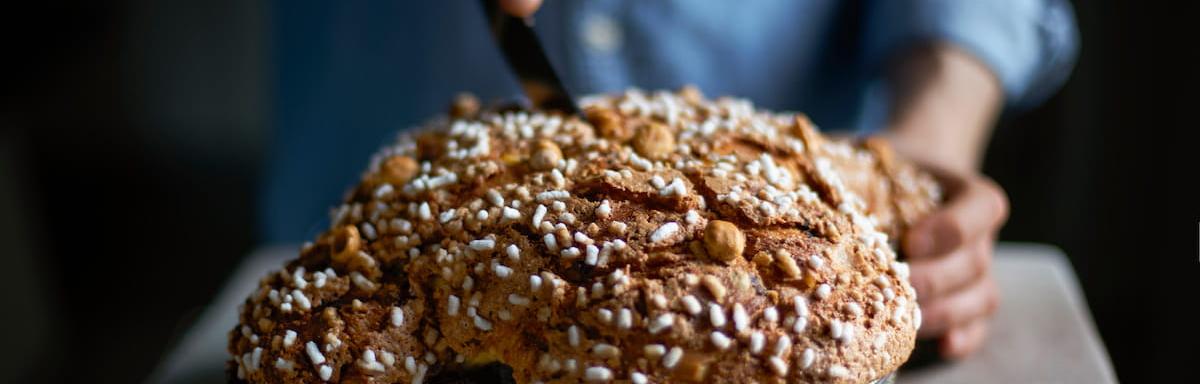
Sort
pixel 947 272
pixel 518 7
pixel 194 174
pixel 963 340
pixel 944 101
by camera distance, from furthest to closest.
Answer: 1. pixel 194 174
2. pixel 944 101
3. pixel 963 340
4. pixel 947 272
5. pixel 518 7

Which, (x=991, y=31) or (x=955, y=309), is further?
(x=991, y=31)

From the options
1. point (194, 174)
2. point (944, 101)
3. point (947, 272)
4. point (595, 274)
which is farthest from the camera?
point (194, 174)

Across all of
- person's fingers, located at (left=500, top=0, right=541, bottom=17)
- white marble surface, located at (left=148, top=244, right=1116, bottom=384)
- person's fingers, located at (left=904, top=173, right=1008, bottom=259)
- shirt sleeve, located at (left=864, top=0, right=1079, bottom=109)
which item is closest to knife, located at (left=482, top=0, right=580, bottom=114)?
person's fingers, located at (left=500, top=0, right=541, bottom=17)

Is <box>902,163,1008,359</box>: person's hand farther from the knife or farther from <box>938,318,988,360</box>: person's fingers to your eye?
the knife

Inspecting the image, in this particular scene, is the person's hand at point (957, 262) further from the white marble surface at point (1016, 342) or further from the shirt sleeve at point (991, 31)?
the shirt sleeve at point (991, 31)

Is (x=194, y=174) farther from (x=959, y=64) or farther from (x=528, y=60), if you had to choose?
(x=528, y=60)

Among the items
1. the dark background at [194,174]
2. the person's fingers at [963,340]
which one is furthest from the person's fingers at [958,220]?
the dark background at [194,174]

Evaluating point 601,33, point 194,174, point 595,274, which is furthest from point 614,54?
point 194,174
